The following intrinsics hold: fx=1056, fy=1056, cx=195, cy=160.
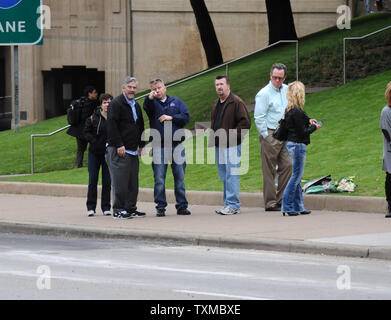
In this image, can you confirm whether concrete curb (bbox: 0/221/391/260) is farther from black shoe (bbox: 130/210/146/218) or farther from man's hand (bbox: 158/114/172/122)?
man's hand (bbox: 158/114/172/122)

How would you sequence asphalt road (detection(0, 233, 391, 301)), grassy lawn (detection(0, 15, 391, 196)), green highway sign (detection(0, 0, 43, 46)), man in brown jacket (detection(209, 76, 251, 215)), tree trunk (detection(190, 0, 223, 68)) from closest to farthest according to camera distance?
1. asphalt road (detection(0, 233, 391, 301))
2. man in brown jacket (detection(209, 76, 251, 215))
3. grassy lawn (detection(0, 15, 391, 196))
4. green highway sign (detection(0, 0, 43, 46))
5. tree trunk (detection(190, 0, 223, 68))

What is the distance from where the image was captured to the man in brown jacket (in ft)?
49.0

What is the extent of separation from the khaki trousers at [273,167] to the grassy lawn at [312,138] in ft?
3.51

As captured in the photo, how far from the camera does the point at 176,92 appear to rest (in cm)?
2795

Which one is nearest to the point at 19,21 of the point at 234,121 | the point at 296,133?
the point at 234,121

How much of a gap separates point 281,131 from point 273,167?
2.93 ft

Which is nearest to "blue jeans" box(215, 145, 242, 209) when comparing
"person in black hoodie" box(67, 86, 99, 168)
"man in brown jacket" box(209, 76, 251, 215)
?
"man in brown jacket" box(209, 76, 251, 215)

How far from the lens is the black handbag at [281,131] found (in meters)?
14.7

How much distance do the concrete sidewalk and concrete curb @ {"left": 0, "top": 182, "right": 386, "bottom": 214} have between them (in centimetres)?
1

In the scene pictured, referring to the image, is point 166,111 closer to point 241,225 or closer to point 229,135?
point 229,135

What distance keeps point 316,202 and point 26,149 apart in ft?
43.4

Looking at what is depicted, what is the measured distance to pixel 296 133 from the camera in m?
14.5

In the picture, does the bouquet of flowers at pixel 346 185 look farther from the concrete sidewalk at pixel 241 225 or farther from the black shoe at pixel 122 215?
the black shoe at pixel 122 215
